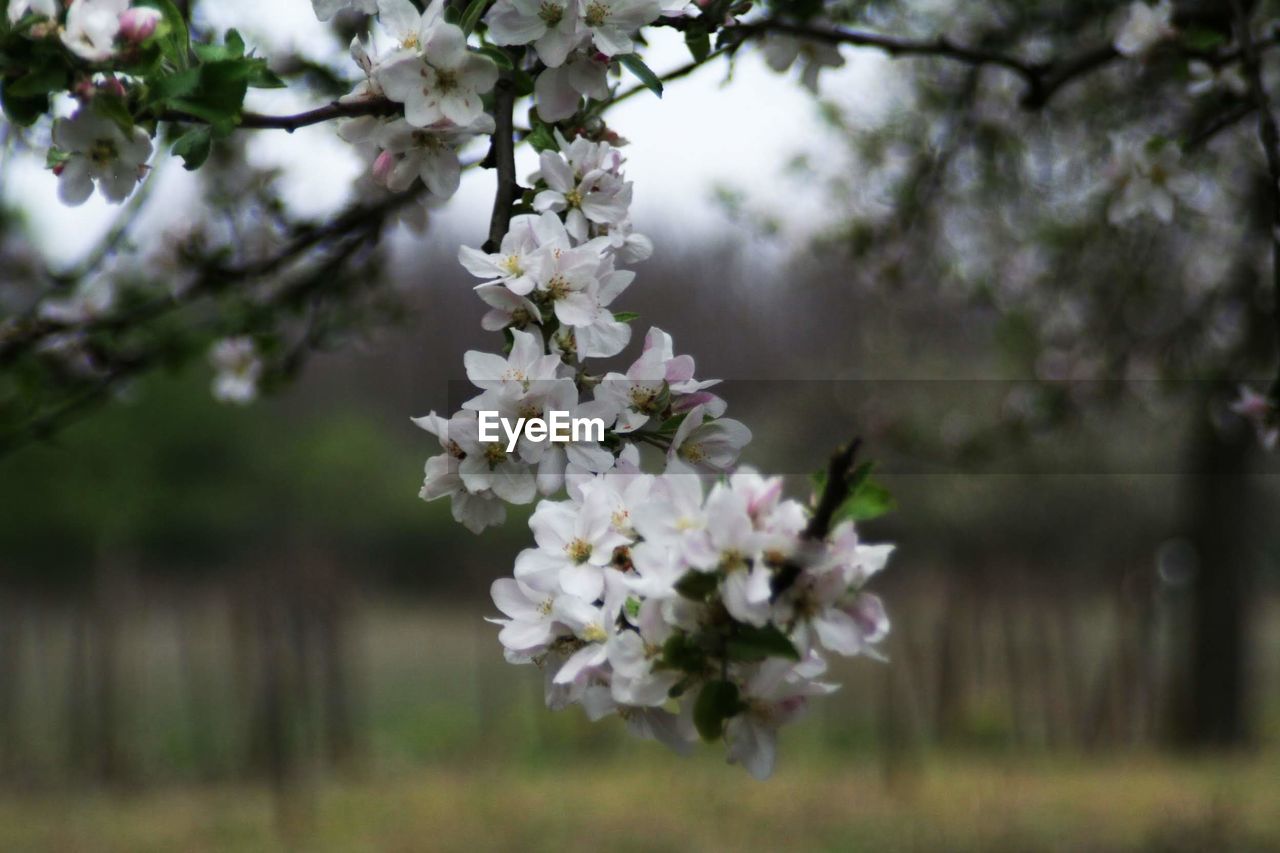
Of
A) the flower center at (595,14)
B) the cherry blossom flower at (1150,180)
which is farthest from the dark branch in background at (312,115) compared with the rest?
the cherry blossom flower at (1150,180)

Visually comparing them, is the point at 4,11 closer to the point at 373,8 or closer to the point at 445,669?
the point at 373,8

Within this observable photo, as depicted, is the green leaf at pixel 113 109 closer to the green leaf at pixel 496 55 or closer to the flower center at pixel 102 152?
the flower center at pixel 102 152

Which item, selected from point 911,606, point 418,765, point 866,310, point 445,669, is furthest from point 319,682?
point 866,310

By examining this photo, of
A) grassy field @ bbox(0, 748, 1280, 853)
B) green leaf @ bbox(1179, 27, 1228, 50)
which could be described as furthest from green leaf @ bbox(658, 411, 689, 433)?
→ grassy field @ bbox(0, 748, 1280, 853)

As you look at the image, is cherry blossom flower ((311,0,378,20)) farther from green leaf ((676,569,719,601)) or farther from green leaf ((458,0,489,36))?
green leaf ((676,569,719,601))

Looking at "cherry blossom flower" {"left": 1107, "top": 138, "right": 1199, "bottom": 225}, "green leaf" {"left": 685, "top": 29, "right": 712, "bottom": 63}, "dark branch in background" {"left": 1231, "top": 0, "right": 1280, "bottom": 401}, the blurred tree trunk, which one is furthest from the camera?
the blurred tree trunk

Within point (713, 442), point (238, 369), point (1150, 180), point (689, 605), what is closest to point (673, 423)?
point (713, 442)
